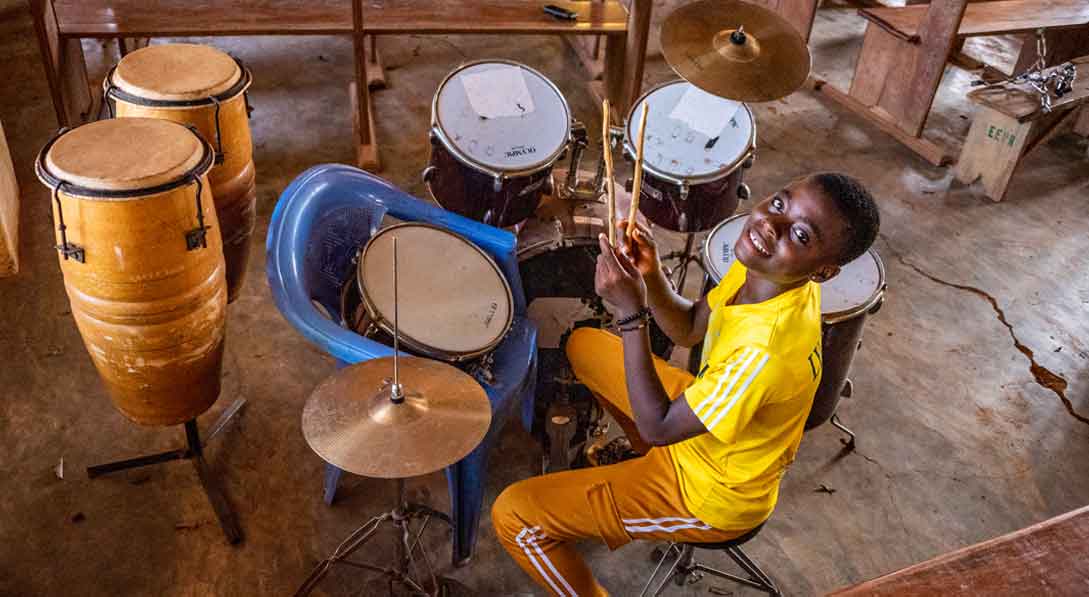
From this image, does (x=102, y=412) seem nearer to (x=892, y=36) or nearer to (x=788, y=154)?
(x=788, y=154)

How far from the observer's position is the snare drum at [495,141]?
10.2 feet

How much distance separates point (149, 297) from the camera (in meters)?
2.27

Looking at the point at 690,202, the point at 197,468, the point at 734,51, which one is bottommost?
the point at 197,468

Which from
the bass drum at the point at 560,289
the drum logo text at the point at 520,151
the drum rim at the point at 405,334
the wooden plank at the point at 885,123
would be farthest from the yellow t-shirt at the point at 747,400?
the wooden plank at the point at 885,123

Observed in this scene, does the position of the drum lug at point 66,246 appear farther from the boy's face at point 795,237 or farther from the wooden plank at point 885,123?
the wooden plank at point 885,123

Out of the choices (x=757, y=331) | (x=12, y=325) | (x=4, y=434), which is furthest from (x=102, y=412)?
(x=757, y=331)

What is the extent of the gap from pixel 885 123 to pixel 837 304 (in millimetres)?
3091

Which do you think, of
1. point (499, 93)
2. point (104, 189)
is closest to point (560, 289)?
point (499, 93)

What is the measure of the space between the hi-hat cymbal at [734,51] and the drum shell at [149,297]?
1486 millimetres

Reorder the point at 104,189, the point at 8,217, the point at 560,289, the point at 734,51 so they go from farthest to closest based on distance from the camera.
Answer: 1. the point at 8,217
2. the point at 560,289
3. the point at 734,51
4. the point at 104,189

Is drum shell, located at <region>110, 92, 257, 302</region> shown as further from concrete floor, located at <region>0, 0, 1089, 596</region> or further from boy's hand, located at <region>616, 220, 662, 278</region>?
boy's hand, located at <region>616, 220, 662, 278</region>

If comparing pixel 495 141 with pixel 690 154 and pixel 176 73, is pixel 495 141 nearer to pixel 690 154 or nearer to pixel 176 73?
pixel 690 154

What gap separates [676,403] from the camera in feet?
6.70

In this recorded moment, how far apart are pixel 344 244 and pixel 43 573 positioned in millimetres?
1284
